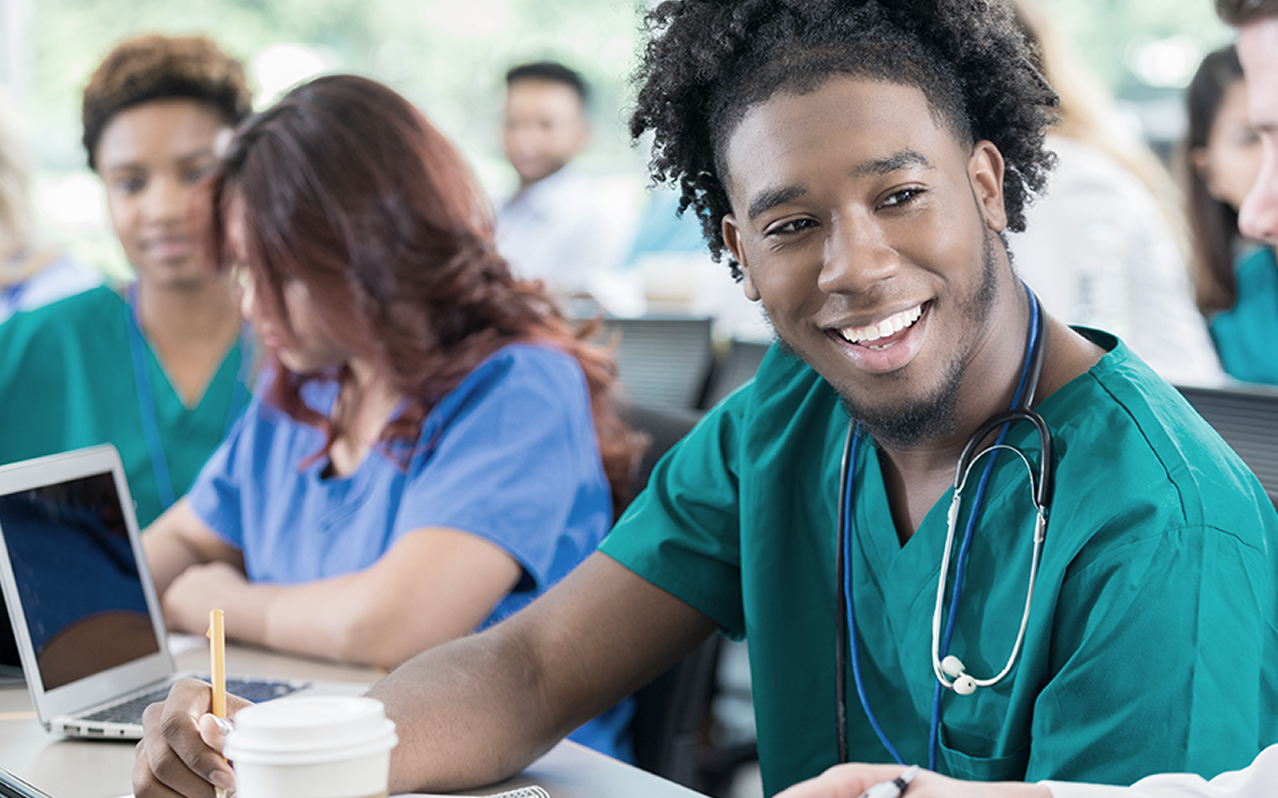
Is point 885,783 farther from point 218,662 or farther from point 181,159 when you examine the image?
point 181,159

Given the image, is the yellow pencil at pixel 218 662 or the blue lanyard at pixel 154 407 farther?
the blue lanyard at pixel 154 407

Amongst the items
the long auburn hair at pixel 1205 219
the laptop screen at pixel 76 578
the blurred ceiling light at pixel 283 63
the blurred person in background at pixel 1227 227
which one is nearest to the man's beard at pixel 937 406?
the laptop screen at pixel 76 578

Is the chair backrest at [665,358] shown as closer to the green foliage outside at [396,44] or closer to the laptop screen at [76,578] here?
Answer: the laptop screen at [76,578]

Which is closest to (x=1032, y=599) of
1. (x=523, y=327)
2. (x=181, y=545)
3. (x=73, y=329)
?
(x=523, y=327)

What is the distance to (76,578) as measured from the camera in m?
1.19

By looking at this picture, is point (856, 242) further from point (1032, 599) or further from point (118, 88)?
point (118, 88)

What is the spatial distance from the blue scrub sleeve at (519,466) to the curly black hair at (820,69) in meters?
0.41

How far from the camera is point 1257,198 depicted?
156cm

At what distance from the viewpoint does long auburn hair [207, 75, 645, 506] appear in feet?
5.07

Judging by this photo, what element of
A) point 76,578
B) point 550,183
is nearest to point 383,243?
point 76,578

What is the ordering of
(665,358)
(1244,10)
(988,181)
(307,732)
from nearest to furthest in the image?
(307,732) → (988,181) → (1244,10) → (665,358)

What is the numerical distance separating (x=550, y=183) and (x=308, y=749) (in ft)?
13.7

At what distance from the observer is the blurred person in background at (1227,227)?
2646 mm

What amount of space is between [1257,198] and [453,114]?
13.3 ft
